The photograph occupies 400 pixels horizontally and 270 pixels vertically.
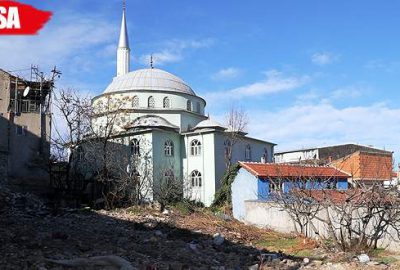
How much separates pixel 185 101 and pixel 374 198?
2241 centimetres

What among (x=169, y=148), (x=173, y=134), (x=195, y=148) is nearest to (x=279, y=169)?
(x=195, y=148)

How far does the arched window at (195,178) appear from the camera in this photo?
2960 centimetres

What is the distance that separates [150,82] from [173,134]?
631 centimetres

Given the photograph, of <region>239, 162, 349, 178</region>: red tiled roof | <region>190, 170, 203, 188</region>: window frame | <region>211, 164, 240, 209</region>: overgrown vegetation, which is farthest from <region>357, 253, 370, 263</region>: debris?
<region>190, 170, 203, 188</region>: window frame

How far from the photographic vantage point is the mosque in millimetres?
28875

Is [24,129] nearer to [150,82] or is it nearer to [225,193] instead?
[150,82]

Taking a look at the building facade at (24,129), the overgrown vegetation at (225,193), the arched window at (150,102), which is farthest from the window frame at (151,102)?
the overgrown vegetation at (225,193)

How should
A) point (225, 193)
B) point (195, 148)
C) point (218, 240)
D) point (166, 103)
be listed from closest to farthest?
1. point (218, 240)
2. point (225, 193)
3. point (195, 148)
4. point (166, 103)

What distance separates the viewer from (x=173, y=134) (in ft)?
100

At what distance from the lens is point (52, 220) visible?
59.1ft

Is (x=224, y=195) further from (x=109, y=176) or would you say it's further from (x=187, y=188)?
(x=109, y=176)

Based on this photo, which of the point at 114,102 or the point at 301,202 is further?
the point at 114,102

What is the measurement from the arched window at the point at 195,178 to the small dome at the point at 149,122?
3573 millimetres

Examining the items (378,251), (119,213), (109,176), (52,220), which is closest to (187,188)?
(109,176)
